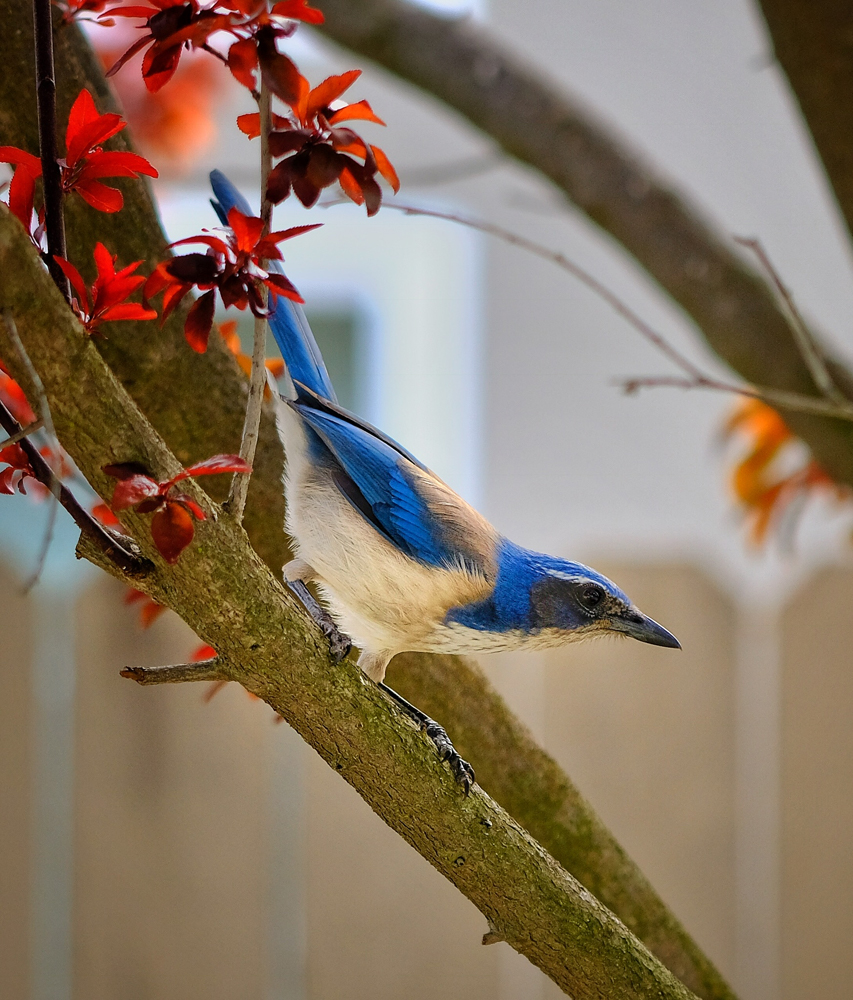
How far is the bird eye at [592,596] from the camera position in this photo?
647 mm

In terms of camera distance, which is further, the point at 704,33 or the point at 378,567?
the point at 704,33

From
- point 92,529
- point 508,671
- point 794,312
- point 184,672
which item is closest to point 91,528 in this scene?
point 92,529

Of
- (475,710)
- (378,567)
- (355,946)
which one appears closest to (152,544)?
(378,567)

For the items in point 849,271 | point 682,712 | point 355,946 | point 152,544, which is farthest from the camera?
point 849,271

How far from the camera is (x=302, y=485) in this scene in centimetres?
A: 70

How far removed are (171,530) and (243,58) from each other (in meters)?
0.23

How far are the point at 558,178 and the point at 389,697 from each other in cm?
95

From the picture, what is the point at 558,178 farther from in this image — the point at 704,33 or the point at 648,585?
the point at 704,33

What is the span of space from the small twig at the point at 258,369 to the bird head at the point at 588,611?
209 millimetres

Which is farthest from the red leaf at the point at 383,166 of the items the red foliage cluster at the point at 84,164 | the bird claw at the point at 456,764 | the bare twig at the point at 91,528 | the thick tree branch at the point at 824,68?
the thick tree branch at the point at 824,68

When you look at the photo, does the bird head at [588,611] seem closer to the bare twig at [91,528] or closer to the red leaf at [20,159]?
the bare twig at [91,528]

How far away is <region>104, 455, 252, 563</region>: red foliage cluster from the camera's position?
491 millimetres

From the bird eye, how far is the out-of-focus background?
2.48ft

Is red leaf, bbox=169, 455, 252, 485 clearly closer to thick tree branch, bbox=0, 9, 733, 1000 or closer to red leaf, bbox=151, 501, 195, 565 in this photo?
red leaf, bbox=151, 501, 195, 565
